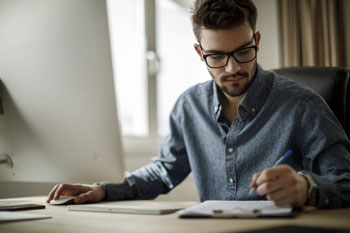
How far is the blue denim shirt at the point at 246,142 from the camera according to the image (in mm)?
1269

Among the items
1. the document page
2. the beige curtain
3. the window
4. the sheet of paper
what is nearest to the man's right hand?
the sheet of paper

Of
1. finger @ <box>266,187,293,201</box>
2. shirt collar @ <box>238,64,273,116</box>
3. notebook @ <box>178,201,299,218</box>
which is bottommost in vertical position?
notebook @ <box>178,201,299,218</box>

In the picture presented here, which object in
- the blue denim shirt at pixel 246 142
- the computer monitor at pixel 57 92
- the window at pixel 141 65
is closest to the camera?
the computer monitor at pixel 57 92

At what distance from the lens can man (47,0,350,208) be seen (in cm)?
132

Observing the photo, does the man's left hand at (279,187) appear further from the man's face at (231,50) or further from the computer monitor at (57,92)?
the man's face at (231,50)

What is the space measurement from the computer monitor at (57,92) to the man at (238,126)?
0.76 ft

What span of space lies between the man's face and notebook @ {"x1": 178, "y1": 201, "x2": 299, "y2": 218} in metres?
0.52

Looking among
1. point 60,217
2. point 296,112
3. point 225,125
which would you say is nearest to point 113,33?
point 225,125

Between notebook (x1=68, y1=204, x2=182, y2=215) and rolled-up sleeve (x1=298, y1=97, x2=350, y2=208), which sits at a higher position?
rolled-up sleeve (x1=298, y1=97, x2=350, y2=208)

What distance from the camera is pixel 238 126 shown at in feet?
4.83

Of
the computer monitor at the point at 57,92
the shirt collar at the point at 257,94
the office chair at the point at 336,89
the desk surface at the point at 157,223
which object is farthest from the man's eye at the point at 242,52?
the desk surface at the point at 157,223

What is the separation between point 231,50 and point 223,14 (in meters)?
0.12

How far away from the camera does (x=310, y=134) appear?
1.31m

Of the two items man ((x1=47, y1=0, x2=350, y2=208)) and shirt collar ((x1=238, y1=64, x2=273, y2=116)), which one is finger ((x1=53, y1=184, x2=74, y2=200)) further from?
shirt collar ((x1=238, y1=64, x2=273, y2=116))
